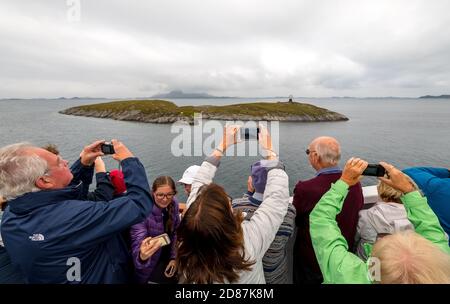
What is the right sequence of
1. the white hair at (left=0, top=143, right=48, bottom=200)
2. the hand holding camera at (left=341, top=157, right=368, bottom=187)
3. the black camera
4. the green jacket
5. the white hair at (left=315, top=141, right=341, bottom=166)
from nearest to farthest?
the green jacket < the white hair at (left=0, top=143, right=48, bottom=200) < the hand holding camera at (left=341, top=157, right=368, bottom=187) < the black camera < the white hair at (left=315, top=141, right=341, bottom=166)

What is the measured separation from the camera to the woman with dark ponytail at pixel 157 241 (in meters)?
2.49

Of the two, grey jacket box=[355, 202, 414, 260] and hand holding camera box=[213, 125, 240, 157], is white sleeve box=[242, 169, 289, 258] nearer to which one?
hand holding camera box=[213, 125, 240, 157]

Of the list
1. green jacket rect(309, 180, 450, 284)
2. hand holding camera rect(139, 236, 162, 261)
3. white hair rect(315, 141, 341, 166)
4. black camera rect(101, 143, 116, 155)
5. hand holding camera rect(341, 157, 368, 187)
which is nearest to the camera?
green jacket rect(309, 180, 450, 284)

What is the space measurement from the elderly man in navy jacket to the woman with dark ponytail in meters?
0.66

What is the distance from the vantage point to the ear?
5.72ft

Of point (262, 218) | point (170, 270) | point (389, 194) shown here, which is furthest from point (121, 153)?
point (389, 194)

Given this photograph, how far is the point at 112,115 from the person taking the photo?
344 ft

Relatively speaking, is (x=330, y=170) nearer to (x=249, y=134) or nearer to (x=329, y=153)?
(x=329, y=153)

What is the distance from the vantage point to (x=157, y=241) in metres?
2.50

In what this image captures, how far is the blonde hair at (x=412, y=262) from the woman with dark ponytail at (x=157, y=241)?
2046 millimetres

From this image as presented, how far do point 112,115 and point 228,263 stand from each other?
117 meters

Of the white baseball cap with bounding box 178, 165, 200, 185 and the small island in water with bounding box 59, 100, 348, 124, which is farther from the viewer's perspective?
the small island in water with bounding box 59, 100, 348, 124

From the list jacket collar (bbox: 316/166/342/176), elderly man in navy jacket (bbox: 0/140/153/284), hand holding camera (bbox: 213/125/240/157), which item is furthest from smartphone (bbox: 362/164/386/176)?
elderly man in navy jacket (bbox: 0/140/153/284)

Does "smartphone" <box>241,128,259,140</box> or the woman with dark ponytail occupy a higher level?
"smartphone" <box>241,128,259,140</box>
